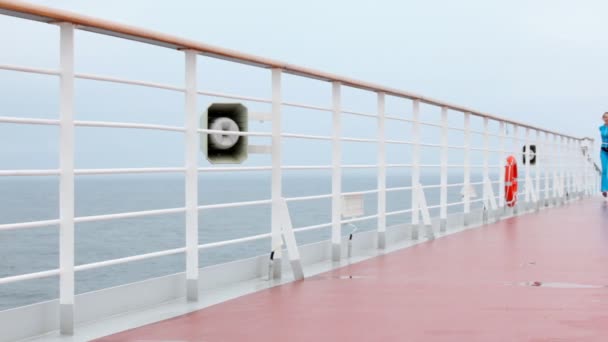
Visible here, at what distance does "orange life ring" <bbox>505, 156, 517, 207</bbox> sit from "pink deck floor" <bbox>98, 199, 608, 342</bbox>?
15.5 feet

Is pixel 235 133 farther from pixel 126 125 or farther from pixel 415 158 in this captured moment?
pixel 415 158

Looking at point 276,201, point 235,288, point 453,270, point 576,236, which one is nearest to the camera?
point 235,288

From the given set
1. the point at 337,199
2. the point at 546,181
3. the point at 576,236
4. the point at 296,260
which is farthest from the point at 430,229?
the point at 546,181

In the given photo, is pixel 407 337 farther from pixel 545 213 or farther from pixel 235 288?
pixel 545 213

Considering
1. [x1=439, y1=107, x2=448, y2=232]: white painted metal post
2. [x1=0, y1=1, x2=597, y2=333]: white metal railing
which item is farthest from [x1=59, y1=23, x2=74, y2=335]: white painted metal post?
[x1=439, y1=107, x2=448, y2=232]: white painted metal post

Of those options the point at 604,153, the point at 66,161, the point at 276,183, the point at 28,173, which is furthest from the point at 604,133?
the point at 28,173

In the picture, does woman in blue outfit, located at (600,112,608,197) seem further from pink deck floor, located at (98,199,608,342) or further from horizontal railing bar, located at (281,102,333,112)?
horizontal railing bar, located at (281,102,333,112)

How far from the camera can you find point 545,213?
42.1ft

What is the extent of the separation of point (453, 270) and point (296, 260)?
104 cm

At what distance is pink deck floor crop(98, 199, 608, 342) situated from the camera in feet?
12.5

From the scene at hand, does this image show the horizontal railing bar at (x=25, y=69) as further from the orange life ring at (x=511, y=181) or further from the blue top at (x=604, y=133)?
the blue top at (x=604, y=133)

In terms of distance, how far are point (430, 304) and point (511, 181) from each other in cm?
759

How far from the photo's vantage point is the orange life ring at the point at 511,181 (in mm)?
11922

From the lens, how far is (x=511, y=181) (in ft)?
39.1
